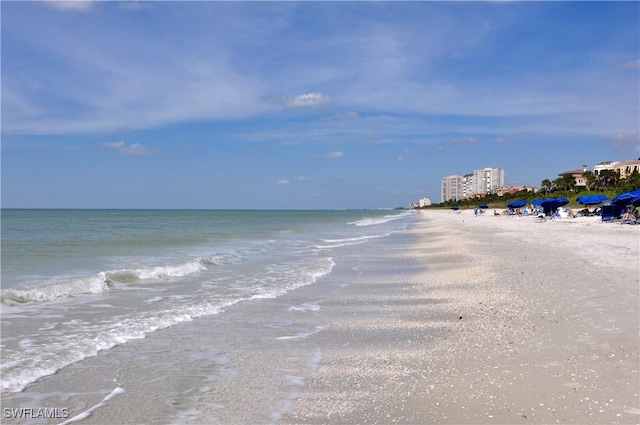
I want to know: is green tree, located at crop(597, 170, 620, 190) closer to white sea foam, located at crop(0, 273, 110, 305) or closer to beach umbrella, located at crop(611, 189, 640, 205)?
beach umbrella, located at crop(611, 189, 640, 205)

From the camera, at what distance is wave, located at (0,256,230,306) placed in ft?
32.7

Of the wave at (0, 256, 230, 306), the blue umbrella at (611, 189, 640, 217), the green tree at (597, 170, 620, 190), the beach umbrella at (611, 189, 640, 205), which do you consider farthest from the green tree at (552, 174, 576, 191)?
the wave at (0, 256, 230, 306)

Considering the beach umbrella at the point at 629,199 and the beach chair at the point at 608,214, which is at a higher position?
the beach umbrella at the point at 629,199

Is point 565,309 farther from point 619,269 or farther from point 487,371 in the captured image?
point 619,269

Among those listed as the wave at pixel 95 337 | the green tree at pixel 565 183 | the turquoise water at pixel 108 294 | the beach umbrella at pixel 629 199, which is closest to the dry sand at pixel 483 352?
the wave at pixel 95 337

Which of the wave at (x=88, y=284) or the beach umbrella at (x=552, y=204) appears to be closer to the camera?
the wave at (x=88, y=284)

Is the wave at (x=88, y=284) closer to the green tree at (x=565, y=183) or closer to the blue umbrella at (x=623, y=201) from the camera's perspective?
the blue umbrella at (x=623, y=201)

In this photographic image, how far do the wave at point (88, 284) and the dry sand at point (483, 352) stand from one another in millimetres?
5595

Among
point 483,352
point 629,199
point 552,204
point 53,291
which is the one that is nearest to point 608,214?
point 629,199

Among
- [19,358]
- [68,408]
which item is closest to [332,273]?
[19,358]

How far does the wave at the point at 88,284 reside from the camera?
996 centimetres

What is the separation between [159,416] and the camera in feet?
13.9

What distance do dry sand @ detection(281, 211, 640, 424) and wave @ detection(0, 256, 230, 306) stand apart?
18.4 ft

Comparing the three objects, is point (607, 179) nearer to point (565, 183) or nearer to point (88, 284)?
point (565, 183)
